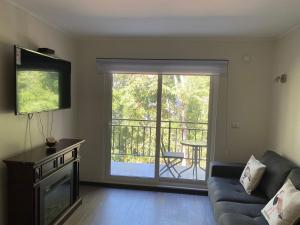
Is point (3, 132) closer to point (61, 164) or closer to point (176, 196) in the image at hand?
point (61, 164)

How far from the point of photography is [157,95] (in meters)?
4.17

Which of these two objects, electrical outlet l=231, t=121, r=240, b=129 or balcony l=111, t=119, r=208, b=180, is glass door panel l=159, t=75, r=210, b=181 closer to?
balcony l=111, t=119, r=208, b=180

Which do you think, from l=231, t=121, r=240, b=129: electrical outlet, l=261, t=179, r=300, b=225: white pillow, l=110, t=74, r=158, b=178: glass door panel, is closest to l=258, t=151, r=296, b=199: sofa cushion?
l=261, t=179, r=300, b=225: white pillow

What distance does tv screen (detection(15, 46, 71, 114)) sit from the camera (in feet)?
8.33

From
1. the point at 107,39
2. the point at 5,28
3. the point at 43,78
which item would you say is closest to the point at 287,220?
the point at 43,78

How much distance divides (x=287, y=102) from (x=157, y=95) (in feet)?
5.96

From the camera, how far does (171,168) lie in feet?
14.2

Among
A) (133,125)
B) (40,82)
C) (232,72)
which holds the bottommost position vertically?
(133,125)

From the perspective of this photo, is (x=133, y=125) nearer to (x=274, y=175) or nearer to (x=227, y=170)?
(x=227, y=170)

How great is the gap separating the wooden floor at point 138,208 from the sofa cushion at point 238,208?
2.20 ft

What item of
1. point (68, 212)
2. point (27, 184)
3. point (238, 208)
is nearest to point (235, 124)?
point (238, 208)

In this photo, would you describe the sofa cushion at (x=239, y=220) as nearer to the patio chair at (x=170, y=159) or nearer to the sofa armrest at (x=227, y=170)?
the sofa armrest at (x=227, y=170)

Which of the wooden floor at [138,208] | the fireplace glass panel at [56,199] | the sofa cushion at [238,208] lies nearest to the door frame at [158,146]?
the wooden floor at [138,208]

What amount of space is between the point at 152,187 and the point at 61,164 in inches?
67.8
